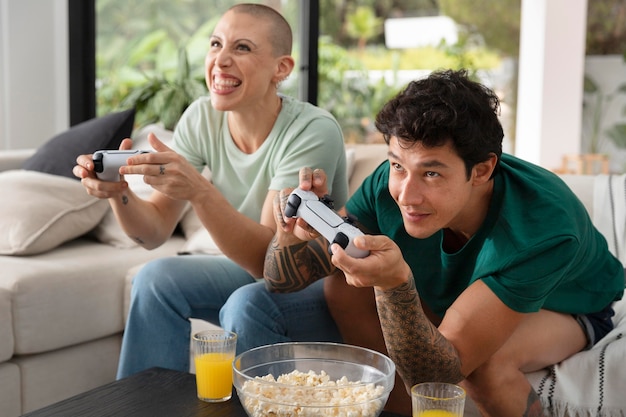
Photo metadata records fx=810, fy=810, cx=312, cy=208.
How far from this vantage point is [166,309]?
1.97m

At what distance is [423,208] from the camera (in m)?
1.47

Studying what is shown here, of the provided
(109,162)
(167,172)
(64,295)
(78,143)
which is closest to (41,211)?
(64,295)

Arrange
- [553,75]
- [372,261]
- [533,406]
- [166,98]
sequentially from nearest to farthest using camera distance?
1. [372,261]
2. [533,406]
3. [166,98]
4. [553,75]

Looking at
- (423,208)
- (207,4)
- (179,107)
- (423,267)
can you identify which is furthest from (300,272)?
(207,4)

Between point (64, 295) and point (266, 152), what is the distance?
766mm

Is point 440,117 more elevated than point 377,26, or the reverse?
point 377,26

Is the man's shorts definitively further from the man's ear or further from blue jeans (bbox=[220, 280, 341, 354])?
blue jeans (bbox=[220, 280, 341, 354])

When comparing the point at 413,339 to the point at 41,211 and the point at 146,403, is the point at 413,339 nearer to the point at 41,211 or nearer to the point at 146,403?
the point at 146,403

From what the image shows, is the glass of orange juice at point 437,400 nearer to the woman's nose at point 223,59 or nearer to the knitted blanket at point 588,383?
the knitted blanket at point 588,383

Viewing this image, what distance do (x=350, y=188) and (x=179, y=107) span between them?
1115 mm

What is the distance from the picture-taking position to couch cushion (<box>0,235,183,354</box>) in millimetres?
2227

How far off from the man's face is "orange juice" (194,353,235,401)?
413 mm

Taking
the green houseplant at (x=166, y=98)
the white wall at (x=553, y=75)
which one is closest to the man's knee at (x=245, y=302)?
the green houseplant at (x=166, y=98)

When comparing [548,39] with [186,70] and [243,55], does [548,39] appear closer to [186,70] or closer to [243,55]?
[186,70]
